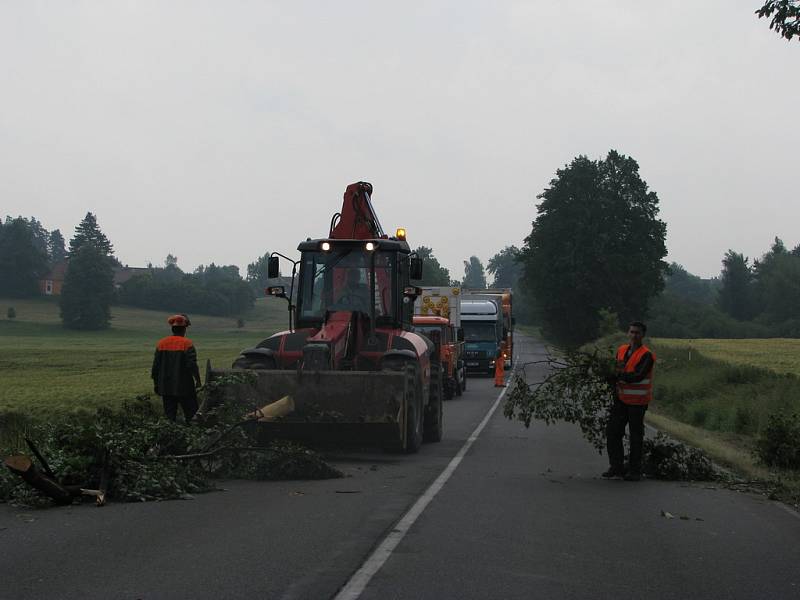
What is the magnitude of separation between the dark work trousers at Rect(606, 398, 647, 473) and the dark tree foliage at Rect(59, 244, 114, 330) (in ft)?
336

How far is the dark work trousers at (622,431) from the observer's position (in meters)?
12.9

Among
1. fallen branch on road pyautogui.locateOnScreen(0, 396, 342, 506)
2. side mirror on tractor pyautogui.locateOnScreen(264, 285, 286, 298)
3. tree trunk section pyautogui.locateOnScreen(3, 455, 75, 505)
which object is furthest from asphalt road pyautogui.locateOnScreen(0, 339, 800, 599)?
side mirror on tractor pyautogui.locateOnScreen(264, 285, 286, 298)

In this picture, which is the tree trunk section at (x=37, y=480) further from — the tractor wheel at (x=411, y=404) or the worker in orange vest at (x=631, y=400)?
the worker in orange vest at (x=631, y=400)

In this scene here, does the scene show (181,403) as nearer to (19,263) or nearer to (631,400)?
(631,400)

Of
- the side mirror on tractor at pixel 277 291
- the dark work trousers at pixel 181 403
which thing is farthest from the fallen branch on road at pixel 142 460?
the side mirror on tractor at pixel 277 291

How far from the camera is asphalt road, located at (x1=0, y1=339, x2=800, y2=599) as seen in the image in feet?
22.3

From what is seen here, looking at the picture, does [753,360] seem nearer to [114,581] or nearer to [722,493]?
[722,493]

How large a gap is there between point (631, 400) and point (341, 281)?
19.1ft

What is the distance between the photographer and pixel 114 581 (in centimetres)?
686

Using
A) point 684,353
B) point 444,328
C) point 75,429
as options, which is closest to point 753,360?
Result: point 684,353

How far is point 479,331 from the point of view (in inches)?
1671

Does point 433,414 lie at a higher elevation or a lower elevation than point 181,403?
lower

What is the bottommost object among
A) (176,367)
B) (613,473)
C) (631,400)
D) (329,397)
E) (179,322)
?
(613,473)

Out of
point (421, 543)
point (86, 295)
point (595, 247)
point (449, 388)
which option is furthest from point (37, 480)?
point (86, 295)
